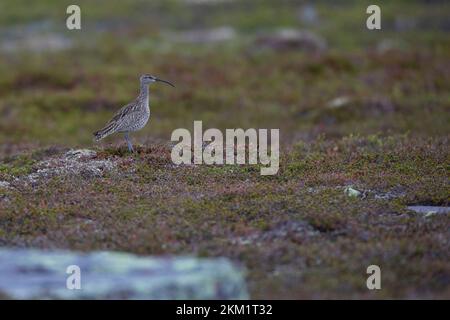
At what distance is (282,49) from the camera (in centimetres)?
4253

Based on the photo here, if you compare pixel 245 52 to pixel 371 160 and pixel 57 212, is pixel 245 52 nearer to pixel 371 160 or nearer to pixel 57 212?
pixel 371 160

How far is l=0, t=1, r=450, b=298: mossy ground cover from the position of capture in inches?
503

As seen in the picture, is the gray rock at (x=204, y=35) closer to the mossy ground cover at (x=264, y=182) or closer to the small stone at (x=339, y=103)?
the mossy ground cover at (x=264, y=182)

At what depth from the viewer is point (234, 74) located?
36781mm

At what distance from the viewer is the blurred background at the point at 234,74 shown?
29797mm

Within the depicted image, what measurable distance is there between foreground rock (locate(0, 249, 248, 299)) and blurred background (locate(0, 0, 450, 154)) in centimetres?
1078

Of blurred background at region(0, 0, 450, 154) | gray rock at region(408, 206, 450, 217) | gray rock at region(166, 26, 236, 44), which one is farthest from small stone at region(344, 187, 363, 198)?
gray rock at region(166, 26, 236, 44)

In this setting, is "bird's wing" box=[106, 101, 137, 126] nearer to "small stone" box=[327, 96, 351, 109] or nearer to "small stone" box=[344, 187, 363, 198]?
"small stone" box=[344, 187, 363, 198]

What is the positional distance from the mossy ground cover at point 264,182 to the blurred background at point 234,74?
12 centimetres

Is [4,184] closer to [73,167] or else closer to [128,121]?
[73,167]

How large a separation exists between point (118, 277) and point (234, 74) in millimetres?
25235

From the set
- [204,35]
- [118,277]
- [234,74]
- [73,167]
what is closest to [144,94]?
[73,167]

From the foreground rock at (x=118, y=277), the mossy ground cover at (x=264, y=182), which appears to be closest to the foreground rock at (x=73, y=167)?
the mossy ground cover at (x=264, y=182)

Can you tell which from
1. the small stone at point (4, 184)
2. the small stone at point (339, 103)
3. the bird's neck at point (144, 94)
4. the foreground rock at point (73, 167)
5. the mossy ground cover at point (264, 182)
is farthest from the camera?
the small stone at point (339, 103)
